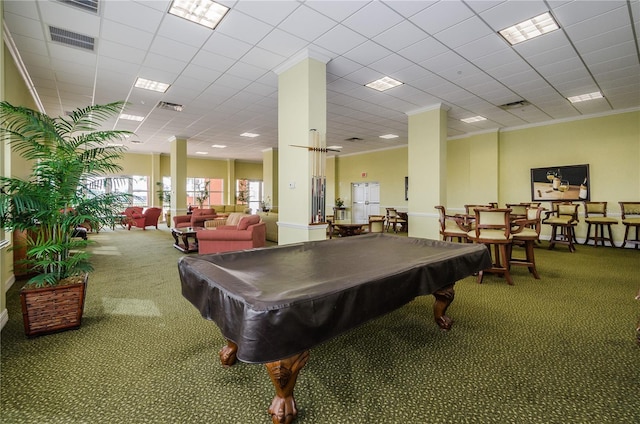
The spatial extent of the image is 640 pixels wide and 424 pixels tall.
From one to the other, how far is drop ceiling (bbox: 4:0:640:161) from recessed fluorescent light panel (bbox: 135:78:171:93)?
0.15m

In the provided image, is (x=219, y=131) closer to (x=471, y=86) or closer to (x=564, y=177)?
(x=471, y=86)

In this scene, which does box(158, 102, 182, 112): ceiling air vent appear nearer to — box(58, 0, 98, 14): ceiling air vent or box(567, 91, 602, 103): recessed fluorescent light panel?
box(58, 0, 98, 14): ceiling air vent

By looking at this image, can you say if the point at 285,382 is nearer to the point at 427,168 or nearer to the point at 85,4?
the point at 85,4

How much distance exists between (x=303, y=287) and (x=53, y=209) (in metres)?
2.60

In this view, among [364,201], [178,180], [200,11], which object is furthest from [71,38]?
[364,201]

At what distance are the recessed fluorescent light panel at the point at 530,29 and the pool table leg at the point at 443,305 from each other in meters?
3.51

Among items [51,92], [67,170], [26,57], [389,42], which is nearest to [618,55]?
[389,42]

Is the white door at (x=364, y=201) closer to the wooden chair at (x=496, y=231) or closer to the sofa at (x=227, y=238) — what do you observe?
the sofa at (x=227, y=238)

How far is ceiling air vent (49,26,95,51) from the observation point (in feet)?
12.2

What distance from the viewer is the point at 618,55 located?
4.36m

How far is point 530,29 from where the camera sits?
3771 mm

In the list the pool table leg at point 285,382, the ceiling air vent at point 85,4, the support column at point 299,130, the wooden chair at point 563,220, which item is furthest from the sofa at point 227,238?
the wooden chair at point 563,220

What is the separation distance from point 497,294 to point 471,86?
156 inches

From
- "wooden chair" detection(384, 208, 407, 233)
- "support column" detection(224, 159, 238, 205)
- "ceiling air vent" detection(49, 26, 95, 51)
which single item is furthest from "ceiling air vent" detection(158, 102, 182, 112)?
"support column" detection(224, 159, 238, 205)
